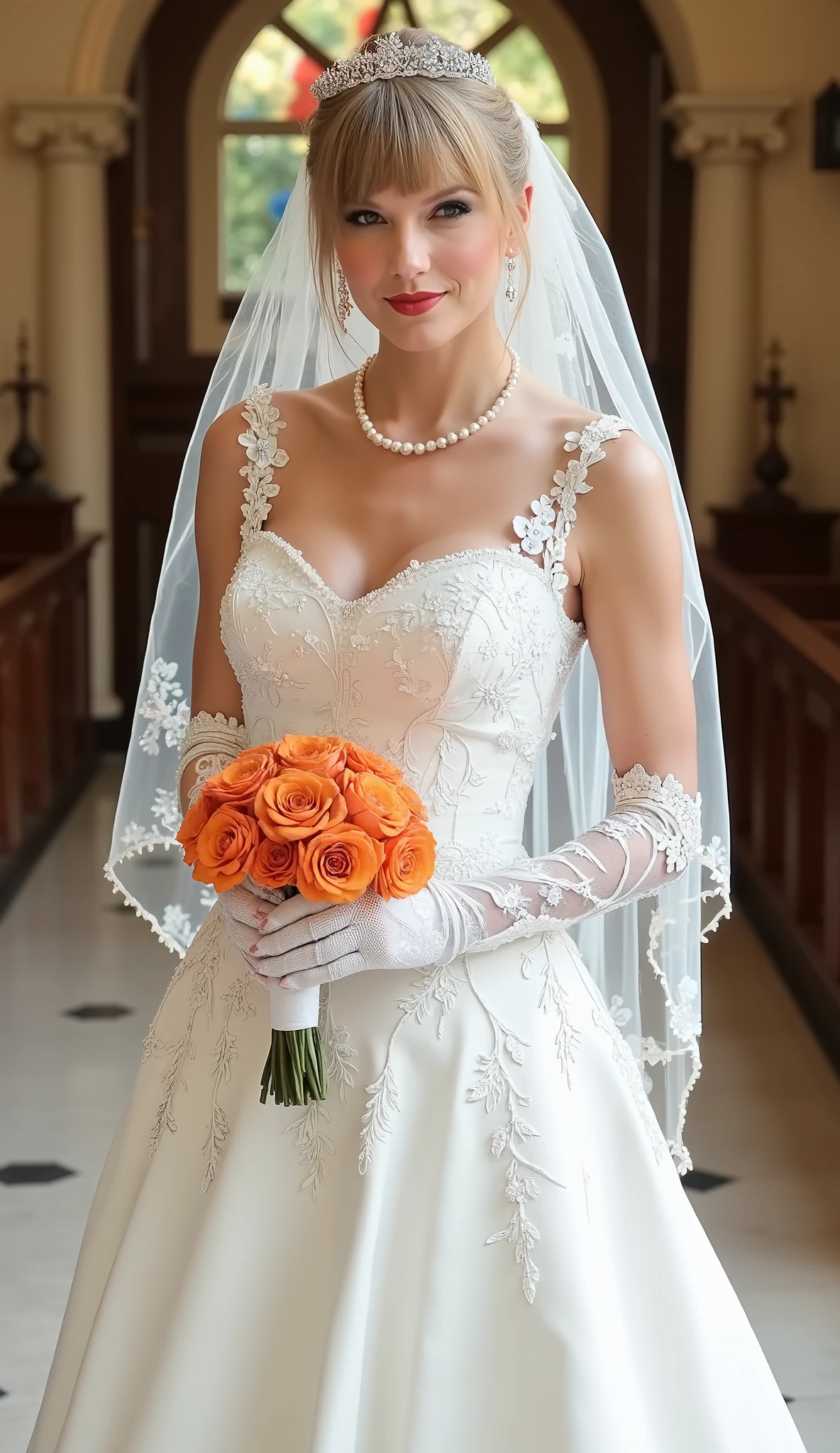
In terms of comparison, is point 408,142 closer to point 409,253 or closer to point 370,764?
point 409,253

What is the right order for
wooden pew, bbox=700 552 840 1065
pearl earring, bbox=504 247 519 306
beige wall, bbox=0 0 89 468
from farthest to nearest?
beige wall, bbox=0 0 89 468
wooden pew, bbox=700 552 840 1065
pearl earring, bbox=504 247 519 306

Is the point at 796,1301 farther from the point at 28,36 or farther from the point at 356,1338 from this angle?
the point at 28,36

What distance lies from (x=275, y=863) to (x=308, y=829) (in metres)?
0.05

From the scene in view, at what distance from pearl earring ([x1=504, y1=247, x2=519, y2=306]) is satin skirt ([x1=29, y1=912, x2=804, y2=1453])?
755 millimetres

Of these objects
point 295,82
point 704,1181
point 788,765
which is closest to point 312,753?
point 704,1181

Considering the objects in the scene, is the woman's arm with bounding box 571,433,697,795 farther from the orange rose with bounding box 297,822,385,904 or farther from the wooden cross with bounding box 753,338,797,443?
the wooden cross with bounding box 753,338,797,443

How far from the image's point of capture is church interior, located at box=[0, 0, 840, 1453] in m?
5.87

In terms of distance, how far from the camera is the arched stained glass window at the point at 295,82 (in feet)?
27.2

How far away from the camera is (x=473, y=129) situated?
1.75 metres

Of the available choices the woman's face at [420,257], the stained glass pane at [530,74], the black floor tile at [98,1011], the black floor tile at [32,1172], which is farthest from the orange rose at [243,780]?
the stained glass pane at [530,74]

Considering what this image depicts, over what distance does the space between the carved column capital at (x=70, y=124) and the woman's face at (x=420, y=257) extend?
21.0 feet

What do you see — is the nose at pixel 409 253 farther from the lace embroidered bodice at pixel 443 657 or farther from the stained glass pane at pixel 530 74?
the stained glass pane at pixel 530 74

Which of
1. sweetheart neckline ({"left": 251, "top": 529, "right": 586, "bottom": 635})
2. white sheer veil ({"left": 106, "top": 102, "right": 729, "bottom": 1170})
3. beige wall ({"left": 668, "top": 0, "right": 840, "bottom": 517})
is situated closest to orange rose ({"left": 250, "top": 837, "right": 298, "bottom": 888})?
sweetheart neckline ({"left": 251, "top": 529, "right": 586, "bottom": 635})

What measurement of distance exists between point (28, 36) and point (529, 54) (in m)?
2.30
